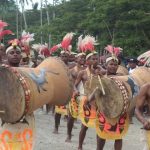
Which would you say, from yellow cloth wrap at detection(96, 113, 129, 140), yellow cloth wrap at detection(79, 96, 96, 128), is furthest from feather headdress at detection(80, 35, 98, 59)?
yellow cloth wrap at detection(96, 113, 129, 140)

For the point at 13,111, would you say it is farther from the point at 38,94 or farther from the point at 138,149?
the point at 138,149

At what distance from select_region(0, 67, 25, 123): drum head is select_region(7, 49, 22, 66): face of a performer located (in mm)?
619

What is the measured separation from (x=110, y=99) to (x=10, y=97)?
146 cm

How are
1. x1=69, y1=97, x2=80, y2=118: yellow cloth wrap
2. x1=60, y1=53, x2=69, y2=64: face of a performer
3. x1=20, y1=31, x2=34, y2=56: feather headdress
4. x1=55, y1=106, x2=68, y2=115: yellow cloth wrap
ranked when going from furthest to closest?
x1=60, y1=53, x2=69, y2=64: face of a performer → x1=55, y1=106, x2=68, y2=115: yellow cloth wrap → x1=69, y1=97, x2=80, y2=118: yellow cloth wrap → x1=20, y1=31, x2=34, y2=56: feather headdress

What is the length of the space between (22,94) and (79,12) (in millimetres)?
22125

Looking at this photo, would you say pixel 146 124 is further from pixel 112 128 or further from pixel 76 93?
pixel 76 93

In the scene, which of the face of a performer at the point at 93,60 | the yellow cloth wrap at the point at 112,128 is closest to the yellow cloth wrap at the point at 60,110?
the face of a performer at the point at 93,60

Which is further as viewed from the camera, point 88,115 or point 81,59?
point 81,59

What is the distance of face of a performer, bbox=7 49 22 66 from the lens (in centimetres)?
572

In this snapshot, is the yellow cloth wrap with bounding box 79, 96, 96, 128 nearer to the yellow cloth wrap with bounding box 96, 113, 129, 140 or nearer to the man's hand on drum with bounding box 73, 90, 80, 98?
the man's hand on drum with bounding box 73, 90, 80, 98

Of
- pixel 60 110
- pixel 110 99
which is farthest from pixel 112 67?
pixel 60 110

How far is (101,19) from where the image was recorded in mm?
19672

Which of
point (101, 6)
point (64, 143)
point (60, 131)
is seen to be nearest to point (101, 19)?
point (101, 6)

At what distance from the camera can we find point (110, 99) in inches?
239
